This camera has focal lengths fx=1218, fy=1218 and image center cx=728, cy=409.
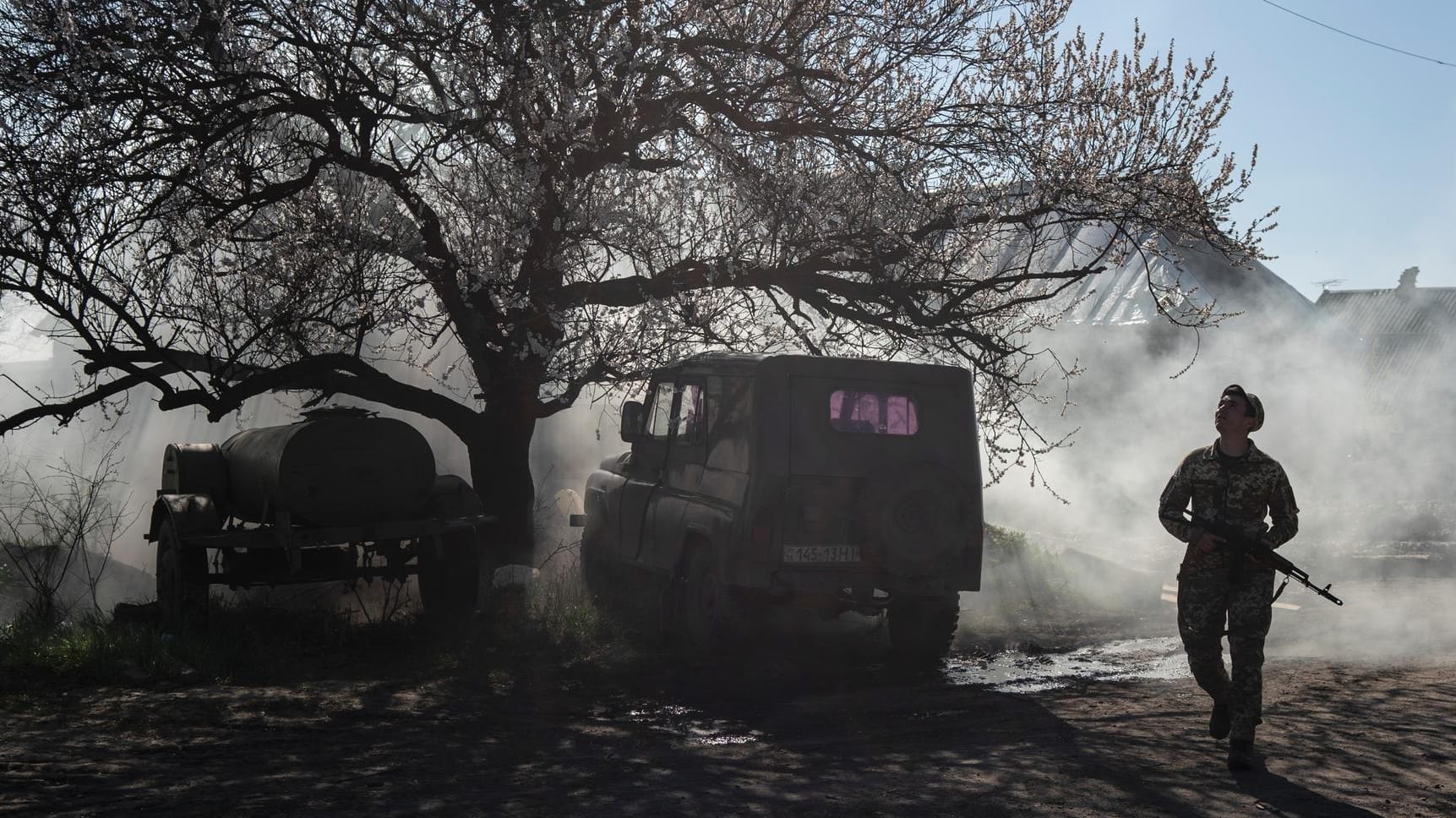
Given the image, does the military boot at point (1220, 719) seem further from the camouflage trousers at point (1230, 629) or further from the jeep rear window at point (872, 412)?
the jeep rear window at point (872, 412)

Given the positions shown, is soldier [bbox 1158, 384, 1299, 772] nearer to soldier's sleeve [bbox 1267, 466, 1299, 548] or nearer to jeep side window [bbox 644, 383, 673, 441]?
soldier's sleeve [bbox 1267, 466, 1299, 548]

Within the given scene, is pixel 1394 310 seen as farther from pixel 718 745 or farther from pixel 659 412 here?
pixel 718 745

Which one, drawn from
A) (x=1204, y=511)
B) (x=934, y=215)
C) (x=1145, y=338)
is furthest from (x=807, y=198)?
(x=1145, y=338)

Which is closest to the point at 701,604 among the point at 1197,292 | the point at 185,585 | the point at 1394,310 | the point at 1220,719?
the point at 185,585

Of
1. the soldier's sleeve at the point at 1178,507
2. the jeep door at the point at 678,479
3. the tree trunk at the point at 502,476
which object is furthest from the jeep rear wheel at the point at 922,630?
the tree trunk at the point at 502,476

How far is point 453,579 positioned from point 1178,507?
20.5 feet

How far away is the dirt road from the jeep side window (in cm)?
213

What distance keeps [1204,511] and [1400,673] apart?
381cm

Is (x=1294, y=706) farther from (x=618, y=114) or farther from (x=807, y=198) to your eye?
(x=618, y=114)

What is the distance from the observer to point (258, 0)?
9.25m

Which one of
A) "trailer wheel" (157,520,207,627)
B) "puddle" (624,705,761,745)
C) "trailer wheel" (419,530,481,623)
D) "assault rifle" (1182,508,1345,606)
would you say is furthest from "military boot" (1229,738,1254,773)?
"trailer wheel" (157,520,207,627)

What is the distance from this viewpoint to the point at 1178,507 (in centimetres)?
628

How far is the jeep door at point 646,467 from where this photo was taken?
408 inches

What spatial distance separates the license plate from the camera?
8.70m
